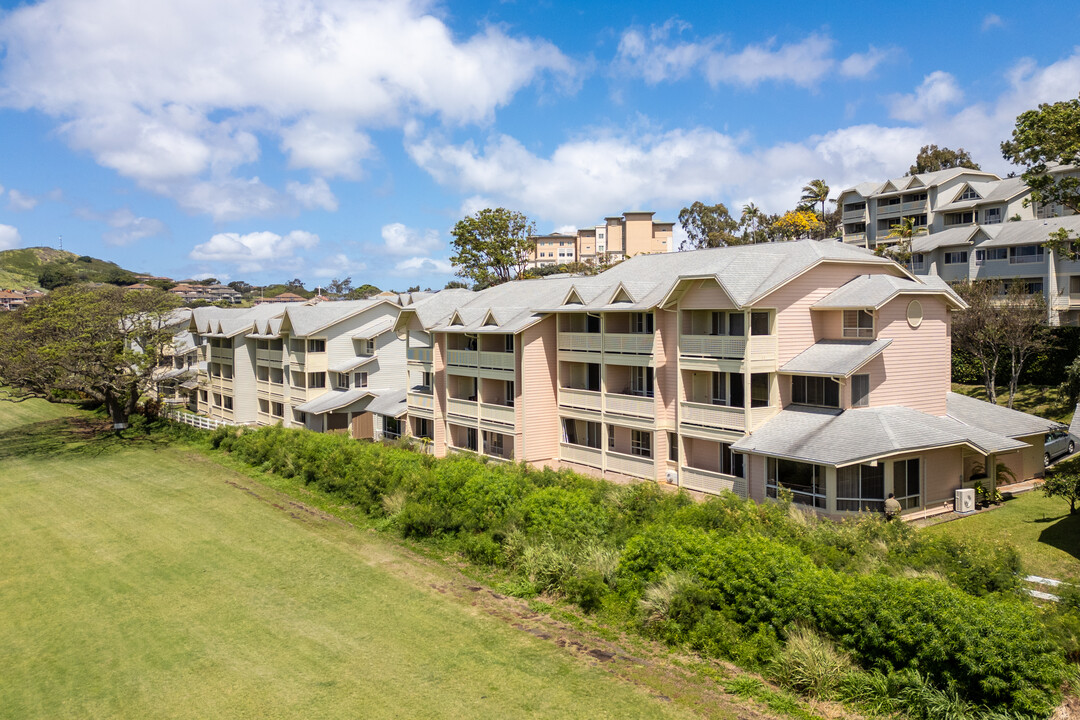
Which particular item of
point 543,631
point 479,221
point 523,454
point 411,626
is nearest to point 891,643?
point 543,631

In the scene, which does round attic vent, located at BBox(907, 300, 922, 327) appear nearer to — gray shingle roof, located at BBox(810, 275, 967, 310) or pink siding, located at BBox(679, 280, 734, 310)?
gray shingle roof, located at BBox(810, 275, 967, 310)

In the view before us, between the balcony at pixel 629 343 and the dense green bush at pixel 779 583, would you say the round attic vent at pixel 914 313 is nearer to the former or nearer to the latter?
the dense green bush at pixel 779 583

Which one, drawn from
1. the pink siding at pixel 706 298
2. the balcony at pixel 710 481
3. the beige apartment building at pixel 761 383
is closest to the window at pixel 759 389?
the beige apartment building at pixel 761 383

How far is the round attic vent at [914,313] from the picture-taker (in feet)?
98.2

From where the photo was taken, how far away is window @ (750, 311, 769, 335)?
3023cm

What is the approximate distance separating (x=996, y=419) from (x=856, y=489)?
29.4 feet

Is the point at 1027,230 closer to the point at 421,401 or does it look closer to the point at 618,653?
the point at 421,401

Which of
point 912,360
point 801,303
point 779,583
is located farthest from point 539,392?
point 779,583

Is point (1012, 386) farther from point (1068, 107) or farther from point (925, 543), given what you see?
point (925, 543)

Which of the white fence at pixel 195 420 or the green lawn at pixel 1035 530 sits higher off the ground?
the white fence at pixel 195 420

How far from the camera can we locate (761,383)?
1203 inches

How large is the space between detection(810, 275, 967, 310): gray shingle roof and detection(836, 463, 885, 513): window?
679 centimetres

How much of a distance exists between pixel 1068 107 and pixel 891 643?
2290 centimetres

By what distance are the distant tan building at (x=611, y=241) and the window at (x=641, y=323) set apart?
7593cm
